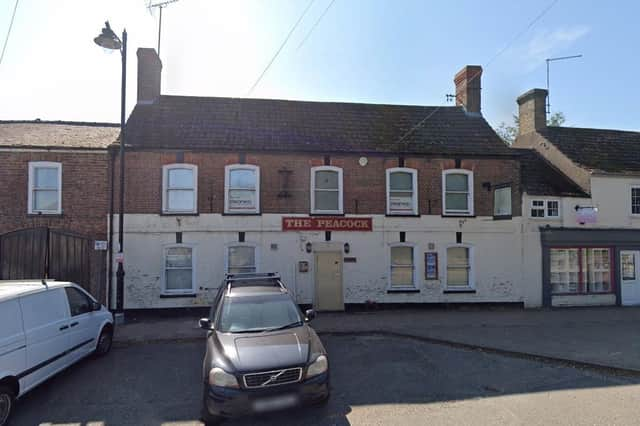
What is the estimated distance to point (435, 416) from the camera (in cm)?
525

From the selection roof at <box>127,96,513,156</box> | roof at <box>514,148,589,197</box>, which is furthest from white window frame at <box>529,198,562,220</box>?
roof at <box>127,96,513,156</box>

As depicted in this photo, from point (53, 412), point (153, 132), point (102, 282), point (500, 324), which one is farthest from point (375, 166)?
point (53, 412)

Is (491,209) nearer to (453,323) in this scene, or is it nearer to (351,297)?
(453,323)

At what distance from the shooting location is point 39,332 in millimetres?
5770

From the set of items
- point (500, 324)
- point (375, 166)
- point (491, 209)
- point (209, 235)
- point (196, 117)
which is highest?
point (196, 117)

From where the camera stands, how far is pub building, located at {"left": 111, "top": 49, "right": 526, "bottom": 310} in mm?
11828

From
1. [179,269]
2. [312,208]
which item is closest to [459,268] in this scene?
[312,208]

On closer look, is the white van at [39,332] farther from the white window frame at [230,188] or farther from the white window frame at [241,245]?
the white window frame at [230,188]

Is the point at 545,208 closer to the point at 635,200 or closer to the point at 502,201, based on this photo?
the point at 502,201

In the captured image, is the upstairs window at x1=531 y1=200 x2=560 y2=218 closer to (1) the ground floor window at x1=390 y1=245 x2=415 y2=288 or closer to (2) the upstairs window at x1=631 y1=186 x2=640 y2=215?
(2) the upstairs window at x1=631 y1=186 x2=640 y2=215

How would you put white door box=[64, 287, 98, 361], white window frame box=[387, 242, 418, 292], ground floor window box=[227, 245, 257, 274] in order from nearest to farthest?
white door box=[64, 287, 98, 361] < ground floor window box=[227, 245, 257, 274] < white window frame box=[387, 242, 418, 292]

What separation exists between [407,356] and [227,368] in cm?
441

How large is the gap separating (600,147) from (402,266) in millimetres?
10477

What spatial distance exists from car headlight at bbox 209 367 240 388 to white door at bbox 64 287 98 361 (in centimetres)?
345
